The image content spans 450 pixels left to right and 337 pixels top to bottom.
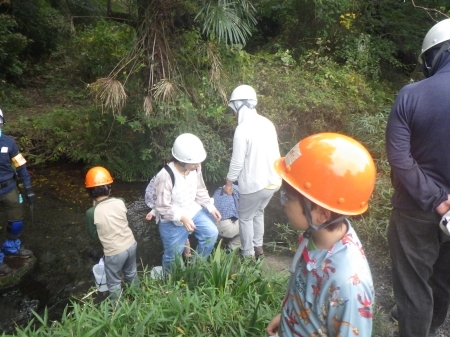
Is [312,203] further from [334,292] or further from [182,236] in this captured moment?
[182,236]

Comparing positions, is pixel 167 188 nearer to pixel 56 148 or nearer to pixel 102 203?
pixel 102 203

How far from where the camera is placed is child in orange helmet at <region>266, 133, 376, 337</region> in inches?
58.6

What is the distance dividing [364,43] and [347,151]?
8.87 metres

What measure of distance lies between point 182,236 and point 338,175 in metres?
2.62

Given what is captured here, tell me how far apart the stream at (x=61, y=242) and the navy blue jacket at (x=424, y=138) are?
3164 mm

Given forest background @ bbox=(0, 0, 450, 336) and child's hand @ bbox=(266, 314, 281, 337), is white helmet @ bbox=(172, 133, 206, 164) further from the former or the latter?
forest background @ bbox=(0, 0, 450, 336)

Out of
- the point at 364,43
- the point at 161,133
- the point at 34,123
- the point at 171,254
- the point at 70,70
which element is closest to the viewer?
the point at 171,254

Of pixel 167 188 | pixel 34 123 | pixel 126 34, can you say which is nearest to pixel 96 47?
pixel 126 34

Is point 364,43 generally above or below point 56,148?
above

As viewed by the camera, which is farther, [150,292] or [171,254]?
[171,254]

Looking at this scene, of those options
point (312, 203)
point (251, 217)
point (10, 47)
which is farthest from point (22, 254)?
point (10, 47)

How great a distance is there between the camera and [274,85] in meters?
7.82

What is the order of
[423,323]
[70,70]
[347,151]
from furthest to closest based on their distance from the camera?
1. [70,70]
2. [423,323]
3. [347,151]

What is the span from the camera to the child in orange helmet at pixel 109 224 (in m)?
3.56
